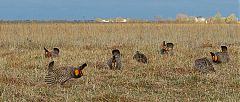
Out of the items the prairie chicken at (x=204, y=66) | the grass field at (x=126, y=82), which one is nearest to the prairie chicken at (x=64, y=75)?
the grass field at (x=126, y=82)

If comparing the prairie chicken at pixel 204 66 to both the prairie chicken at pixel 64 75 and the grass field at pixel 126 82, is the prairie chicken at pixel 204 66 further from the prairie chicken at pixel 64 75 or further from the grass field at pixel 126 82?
the prairie chicken at pixel 64 75

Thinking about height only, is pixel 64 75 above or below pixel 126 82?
above

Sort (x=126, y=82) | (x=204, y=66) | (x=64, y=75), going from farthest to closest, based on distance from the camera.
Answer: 1. (x=204, y=66)
2. (x=126, y=82)
3. (x=64, y=75)

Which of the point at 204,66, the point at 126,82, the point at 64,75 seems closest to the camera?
the point at 64,75

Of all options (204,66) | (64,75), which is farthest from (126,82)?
(204,66)

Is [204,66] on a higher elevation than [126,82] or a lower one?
higher

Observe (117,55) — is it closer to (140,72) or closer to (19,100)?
(140,72)

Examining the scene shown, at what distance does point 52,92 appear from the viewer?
26.0 ft

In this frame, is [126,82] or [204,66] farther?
[204,66]

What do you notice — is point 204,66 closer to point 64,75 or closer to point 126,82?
point 126,82

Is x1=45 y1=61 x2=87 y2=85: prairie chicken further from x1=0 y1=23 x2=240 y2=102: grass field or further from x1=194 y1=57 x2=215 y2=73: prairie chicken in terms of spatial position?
x1=194 y1=57 x2=215 y2=73: prairie chicken

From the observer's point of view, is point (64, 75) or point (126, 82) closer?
point (64, 75)

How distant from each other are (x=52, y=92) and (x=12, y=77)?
1872 mm

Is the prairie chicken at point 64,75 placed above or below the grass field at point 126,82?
above
